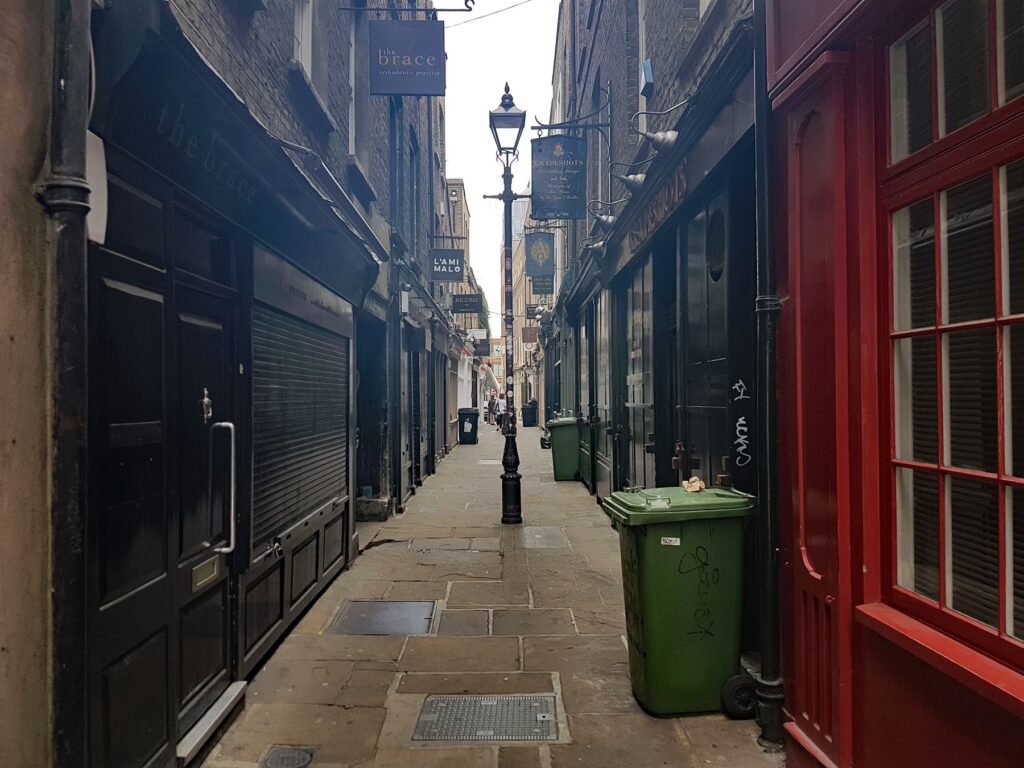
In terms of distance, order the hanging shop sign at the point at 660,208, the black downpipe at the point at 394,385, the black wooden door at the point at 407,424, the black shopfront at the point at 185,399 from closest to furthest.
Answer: the black shopfront at the point at 185,399 < the hanging shop sign at the point at 660,208 < the black downpipe at the point at 394,385 < the black wooden door at the point at 407,424

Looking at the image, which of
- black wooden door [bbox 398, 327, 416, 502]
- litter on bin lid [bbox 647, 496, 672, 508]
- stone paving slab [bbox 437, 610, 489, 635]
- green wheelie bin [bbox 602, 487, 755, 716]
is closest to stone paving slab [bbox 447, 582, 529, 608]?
stone paving slab [bbox 437, 610, 489, 635]

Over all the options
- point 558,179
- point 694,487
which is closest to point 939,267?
point 694,487

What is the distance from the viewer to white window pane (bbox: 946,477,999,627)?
226 centimetres

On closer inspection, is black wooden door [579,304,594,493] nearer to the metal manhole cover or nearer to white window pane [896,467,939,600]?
the metal manhole cover

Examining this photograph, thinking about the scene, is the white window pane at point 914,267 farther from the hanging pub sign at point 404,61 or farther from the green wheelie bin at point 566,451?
A: the green wheelie bin at point 566,451

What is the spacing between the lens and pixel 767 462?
11.7ft

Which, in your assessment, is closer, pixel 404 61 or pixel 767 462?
pixel 767 462

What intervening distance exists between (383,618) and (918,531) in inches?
164

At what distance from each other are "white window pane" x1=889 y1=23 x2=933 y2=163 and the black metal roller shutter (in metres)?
3.63

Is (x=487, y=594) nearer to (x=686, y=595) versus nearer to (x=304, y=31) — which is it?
(x=686, y=595)

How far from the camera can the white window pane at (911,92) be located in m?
2.57

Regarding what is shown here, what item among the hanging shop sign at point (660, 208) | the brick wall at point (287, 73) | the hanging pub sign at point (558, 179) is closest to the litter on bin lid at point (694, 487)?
the hanging shop sign at point (660, 208)

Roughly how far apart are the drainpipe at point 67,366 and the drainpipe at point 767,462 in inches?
118

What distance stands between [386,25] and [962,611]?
7.98 metres
